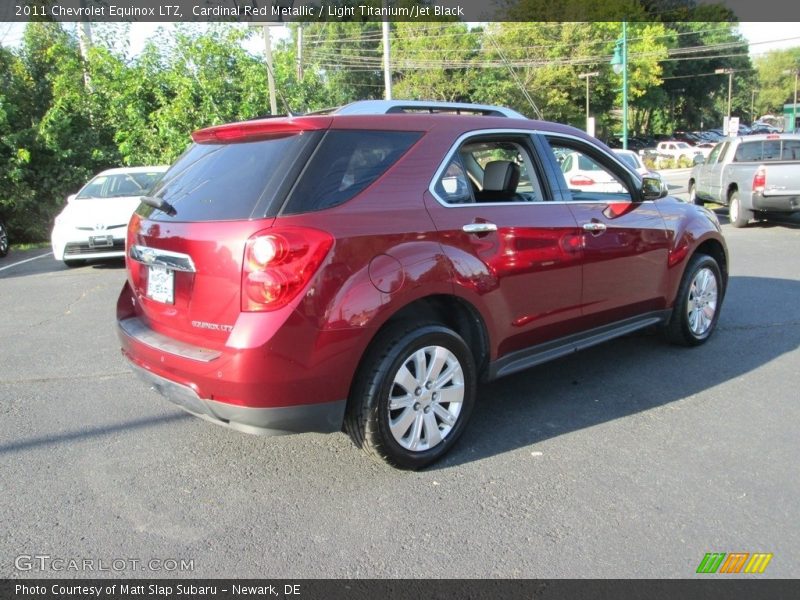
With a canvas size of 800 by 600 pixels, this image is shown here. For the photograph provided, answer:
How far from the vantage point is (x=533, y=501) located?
3127mm

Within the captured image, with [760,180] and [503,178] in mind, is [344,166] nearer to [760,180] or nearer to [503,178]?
[503,178]

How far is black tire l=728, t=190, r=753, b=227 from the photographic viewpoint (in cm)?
1236

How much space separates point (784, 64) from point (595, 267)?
123m

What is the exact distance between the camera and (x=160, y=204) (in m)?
3.49

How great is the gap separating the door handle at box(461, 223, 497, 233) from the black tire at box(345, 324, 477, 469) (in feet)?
1.79

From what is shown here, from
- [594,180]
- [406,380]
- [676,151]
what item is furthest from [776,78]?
[406,380]

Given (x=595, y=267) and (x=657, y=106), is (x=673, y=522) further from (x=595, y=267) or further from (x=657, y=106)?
(x=657, y=106)

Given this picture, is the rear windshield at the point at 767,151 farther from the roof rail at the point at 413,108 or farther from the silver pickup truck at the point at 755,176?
the roof rail at the point at 413,108

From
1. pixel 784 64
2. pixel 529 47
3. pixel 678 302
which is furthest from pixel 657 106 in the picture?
pixel 678 302

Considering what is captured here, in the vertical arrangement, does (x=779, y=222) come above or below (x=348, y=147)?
below

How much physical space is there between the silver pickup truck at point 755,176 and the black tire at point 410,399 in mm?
10447

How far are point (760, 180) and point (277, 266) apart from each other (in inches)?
453

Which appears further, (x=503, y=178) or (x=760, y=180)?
(x=760, y=180)
